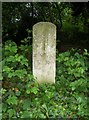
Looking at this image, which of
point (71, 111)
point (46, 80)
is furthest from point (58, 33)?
point (71, 111)

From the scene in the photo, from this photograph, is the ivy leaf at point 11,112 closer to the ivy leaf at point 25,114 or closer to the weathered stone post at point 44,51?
the ivy leaf at point 25,114

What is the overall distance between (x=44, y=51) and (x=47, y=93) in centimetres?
97

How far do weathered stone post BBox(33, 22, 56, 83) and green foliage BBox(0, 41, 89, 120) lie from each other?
23cm

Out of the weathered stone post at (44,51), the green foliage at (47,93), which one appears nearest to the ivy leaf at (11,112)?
the green foliage at (47,93)

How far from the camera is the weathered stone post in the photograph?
5332 millimetres

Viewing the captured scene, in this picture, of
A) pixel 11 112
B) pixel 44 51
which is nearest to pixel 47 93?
pixel 11 112

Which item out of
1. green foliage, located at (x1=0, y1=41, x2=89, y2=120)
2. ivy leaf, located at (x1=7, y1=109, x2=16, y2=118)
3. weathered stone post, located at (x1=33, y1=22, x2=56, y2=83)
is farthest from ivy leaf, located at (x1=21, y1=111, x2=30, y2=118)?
weathered stone post, located at (x1=33, y1=22, x2=56, y2=83)

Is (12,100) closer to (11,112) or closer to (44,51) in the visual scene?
(11,112)

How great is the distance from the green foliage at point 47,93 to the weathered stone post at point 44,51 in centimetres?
23

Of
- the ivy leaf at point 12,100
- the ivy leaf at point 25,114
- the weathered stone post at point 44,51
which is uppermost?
the weathered stone post at point 44,51

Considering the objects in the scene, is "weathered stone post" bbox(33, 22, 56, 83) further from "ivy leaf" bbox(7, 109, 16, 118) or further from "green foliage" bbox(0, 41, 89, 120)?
"ivy leaf" bbox(7, 109, 16, 118)

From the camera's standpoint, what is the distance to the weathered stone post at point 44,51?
17.5 feet

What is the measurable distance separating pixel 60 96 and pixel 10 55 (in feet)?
5.27

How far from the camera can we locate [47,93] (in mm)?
4848
